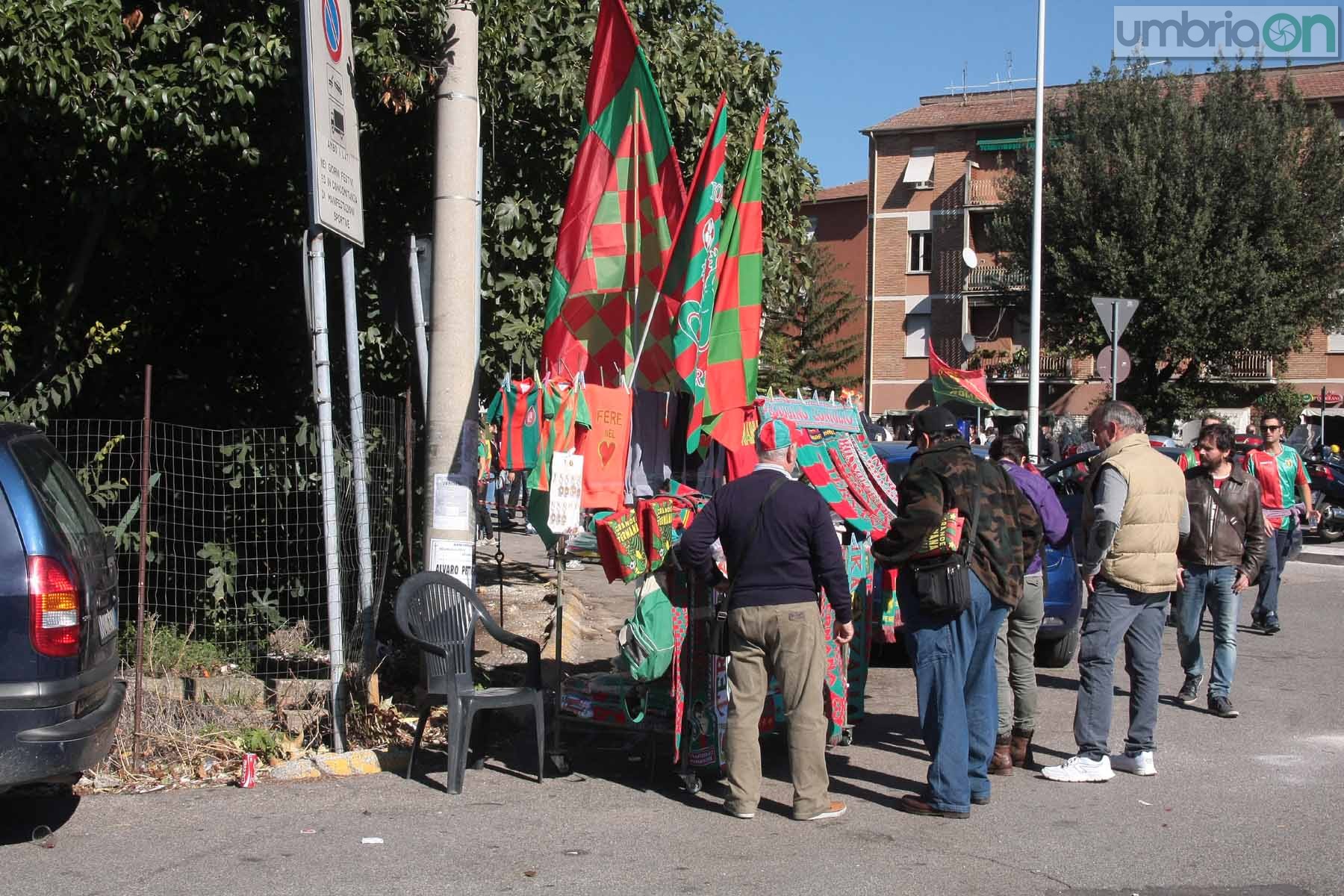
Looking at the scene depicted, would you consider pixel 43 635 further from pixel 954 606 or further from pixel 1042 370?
pixel 1042 370

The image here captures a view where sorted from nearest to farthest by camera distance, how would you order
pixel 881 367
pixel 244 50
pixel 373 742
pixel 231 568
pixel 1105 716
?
pixel 1105 716, pixel 373 742, pixel 244 50, pixel 231 568, pixel 881 367

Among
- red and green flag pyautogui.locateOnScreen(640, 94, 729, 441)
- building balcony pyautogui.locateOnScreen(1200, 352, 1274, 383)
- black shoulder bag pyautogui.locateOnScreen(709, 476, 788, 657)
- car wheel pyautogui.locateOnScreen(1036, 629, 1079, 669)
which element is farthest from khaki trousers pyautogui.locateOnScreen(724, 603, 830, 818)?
building balcony pyautogui.locateOnScreen(1200, 352, 1274, 383)

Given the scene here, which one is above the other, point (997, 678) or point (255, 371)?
point (255, 371)

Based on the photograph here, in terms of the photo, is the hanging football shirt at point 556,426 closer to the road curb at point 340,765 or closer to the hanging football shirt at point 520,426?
the hanging football shirt at point 520,426

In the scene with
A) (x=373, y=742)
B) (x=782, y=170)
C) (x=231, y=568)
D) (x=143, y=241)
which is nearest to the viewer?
(x=373, y=742)

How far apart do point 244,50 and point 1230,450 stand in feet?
22.6

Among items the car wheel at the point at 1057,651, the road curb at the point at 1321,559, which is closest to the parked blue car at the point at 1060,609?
the car wheel at the point at 1057,651

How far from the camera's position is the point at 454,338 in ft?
23.7

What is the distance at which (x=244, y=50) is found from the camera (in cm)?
812

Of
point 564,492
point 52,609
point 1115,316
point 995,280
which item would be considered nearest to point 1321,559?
point 1115,316

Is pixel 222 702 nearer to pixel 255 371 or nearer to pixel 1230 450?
pixel 255 371

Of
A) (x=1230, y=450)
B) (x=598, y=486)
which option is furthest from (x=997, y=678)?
(x=1230, y=450)

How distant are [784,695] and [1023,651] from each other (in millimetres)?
1764

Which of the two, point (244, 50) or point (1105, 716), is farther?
point (244, 50)
